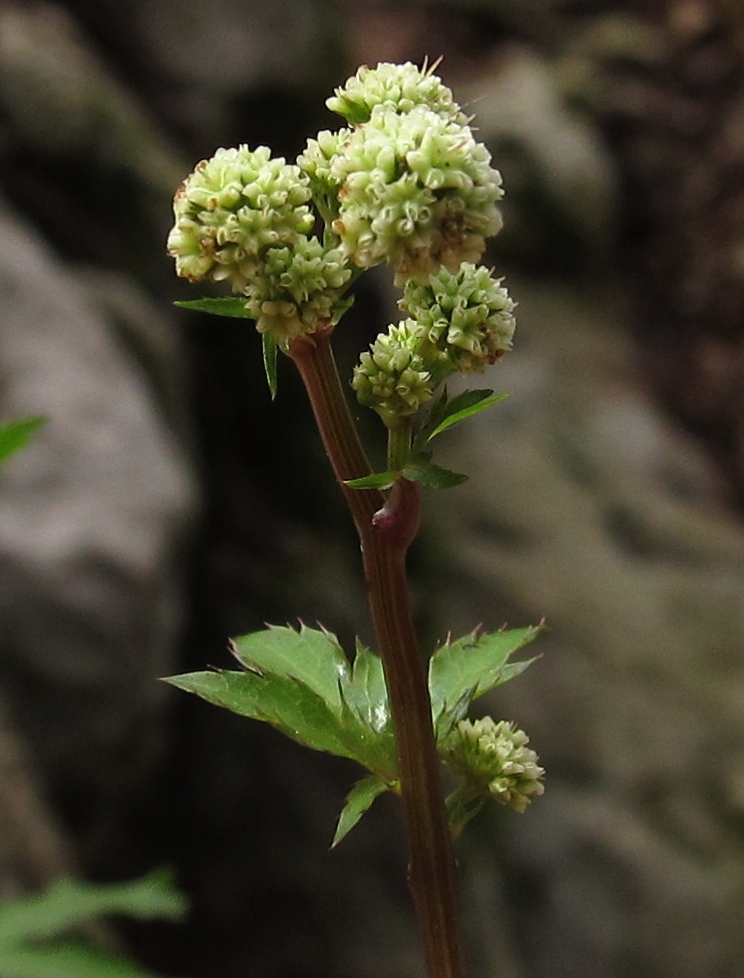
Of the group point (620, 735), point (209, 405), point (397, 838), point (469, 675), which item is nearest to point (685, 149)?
point (209, 405)

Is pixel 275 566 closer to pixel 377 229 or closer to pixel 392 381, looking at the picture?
pixel 392 381

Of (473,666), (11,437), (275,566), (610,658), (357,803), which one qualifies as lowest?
(357,803)

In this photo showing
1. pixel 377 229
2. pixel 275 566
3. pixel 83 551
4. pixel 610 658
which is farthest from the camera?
pixel 275 566

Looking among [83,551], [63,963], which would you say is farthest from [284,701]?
[83,551]

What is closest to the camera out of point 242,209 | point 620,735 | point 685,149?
point 242,209

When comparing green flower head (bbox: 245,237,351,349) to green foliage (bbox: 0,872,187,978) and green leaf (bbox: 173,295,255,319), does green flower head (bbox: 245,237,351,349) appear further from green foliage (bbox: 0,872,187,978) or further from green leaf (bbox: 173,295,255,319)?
green foliage (bbox: 0,872,187,978)

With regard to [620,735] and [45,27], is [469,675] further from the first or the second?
[45,27]
